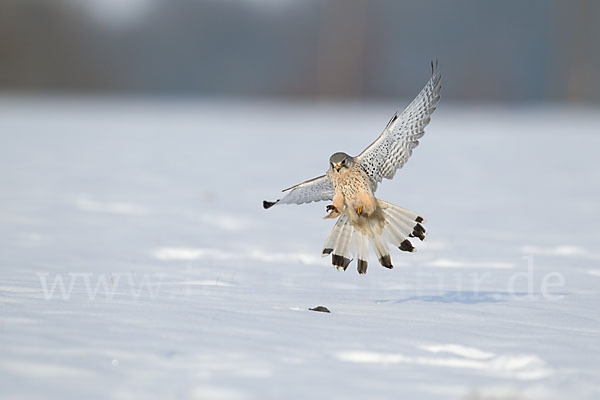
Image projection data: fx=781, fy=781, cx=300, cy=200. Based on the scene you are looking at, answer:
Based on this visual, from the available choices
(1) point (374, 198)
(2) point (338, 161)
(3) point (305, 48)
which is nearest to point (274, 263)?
(1) point (374, 198)

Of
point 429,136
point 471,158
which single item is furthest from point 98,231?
point 429,136

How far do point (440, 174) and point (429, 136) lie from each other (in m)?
4.34

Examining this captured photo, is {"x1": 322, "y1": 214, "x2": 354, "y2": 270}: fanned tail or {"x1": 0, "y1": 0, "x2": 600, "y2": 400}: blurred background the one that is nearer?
{"x1": 0, "y1": 0, "x2": 600, "y2": 400}: blurred background

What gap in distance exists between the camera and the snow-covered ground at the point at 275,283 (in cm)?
321

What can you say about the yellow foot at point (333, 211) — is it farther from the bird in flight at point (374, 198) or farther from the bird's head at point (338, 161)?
the bird's head at point (338, 161)

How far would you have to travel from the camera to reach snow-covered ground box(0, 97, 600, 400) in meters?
3.21

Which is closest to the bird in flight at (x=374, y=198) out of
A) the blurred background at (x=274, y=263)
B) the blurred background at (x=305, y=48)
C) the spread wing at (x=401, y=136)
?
the spread wing at (x=401, y=136)

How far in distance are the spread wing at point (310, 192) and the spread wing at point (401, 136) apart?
0.82ft

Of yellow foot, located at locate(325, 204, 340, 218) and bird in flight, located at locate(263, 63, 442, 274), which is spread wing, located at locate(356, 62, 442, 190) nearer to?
bird in flight, located at locate(263, 63, 442, 274)

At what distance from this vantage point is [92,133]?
14914mm

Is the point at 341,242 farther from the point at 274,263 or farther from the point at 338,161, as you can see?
the point at 274,263

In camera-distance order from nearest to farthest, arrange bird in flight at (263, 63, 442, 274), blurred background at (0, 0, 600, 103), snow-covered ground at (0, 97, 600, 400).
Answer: snow-covered ground at (0, 97, 600, 400)
bird in flight at (263, 63, 442, 274)
blurred background at (0, 0, 600, 103)

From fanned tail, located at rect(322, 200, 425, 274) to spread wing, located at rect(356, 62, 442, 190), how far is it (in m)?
0.23

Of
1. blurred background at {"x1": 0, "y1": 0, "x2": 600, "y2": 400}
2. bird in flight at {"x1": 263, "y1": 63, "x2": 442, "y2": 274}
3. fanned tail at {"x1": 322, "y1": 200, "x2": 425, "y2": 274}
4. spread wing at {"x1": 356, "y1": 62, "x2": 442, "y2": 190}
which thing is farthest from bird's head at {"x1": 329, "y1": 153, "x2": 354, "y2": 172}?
blurred background at {"x1": 0, "y1": 0, "x2": 600, "y2": 400}
